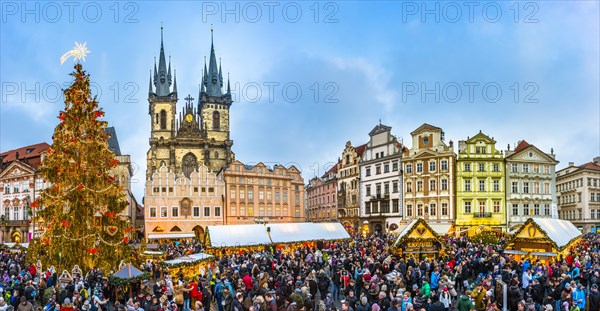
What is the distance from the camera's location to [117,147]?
7431 cm

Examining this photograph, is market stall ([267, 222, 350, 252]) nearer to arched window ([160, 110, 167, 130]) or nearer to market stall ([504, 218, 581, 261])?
market stall ([504, 218, 581, 261])

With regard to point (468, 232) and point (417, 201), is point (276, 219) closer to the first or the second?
point (417, 201)

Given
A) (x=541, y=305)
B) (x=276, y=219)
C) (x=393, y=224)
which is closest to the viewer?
(x=541, y=305)

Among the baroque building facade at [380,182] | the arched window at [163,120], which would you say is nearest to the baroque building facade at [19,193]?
the arched window at [163,120]

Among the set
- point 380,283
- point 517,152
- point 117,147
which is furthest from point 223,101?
point 380,283

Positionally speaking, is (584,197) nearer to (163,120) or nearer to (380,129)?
(380,129)

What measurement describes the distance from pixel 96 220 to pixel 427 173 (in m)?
40.6

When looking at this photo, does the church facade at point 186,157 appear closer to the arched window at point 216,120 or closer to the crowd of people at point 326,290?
the arched window at point 216,120

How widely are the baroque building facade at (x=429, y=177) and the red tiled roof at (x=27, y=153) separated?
39251 mm

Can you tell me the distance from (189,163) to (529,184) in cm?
4419

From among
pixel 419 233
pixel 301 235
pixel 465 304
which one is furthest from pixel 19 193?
pixel 465 304

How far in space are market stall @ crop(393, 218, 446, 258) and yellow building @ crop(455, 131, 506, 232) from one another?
2945cm

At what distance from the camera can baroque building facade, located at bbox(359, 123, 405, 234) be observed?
196 feet

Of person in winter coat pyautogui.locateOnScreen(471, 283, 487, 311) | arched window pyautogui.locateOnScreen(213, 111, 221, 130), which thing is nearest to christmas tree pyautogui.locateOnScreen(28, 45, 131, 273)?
person in winter coat pyautogui.locateOnScreen(471, 283, 487, 311)
